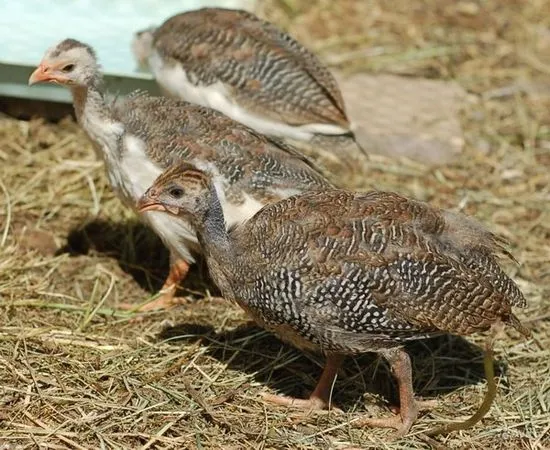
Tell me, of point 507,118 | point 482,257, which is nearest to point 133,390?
point 482,257

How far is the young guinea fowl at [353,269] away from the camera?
534 centimetres

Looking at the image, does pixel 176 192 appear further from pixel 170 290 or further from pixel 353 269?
pixel 170 290

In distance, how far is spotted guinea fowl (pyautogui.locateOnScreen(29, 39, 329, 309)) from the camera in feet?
20.5

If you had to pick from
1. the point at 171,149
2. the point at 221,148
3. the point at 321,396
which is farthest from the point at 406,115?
the point at 321,396

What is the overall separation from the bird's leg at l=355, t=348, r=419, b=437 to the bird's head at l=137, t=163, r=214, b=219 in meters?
1.22

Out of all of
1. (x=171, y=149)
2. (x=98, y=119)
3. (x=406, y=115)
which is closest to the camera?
(x=171, y=149)

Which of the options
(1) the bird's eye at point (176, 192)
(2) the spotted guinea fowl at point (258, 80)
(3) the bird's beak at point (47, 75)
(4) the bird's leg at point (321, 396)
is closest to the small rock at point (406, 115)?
(2) the spotted guinea fowl at point (258, 80)

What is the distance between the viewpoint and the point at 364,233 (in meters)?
5.45

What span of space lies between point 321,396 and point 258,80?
2476 millimetres

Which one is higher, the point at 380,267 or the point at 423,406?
the point at 380,267

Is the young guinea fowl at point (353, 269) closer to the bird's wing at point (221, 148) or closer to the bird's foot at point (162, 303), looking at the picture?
the bird's wing at point (221, 148)

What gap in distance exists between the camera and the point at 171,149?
6.32 metres

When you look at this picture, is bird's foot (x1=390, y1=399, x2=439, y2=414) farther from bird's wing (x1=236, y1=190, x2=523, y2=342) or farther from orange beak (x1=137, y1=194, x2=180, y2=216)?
orange beak (x1=137, y1=194, x2=180, y2=216)

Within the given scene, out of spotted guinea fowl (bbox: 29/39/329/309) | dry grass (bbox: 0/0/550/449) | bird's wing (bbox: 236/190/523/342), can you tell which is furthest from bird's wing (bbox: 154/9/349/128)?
bird's wing (bbox: 236/190/523/342)
